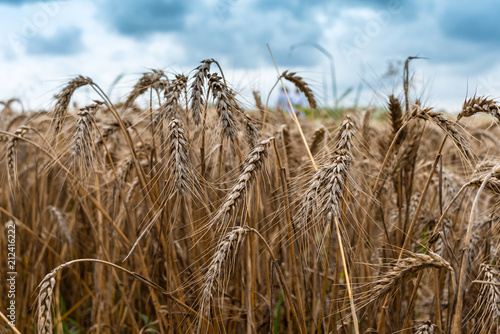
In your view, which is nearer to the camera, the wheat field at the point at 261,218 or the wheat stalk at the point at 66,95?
the wheat field at the point at 261,218

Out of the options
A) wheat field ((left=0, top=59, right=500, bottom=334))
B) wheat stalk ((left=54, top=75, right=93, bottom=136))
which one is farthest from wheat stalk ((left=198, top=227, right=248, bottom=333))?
wheat stalk ((left=54, top=75, right=93, bottom=136))

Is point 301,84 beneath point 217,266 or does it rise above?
above

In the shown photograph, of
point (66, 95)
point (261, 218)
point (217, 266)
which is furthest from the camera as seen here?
→ point (261, 218)

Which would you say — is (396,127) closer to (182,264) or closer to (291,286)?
(291,286)

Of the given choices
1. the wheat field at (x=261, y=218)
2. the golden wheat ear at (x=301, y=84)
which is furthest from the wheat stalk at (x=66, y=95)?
the golden wheat ear at (x=301, y=84)

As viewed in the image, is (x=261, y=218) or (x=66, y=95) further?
(x=261, y=218)

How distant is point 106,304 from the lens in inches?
99.0

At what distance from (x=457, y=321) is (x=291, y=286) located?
3.46 feet

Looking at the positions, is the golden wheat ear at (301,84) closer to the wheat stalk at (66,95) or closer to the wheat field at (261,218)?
the wheat field at (261,218)

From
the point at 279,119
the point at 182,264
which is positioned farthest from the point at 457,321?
the point at 279,119

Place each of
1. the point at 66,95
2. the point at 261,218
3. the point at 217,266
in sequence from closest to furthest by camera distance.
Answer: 1. the point at 217,266
2. the point at 66,95
3. the point at 261,218

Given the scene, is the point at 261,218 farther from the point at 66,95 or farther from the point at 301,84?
the point at 66,95

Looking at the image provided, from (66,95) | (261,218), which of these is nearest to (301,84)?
(261,218)

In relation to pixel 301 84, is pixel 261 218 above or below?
below
